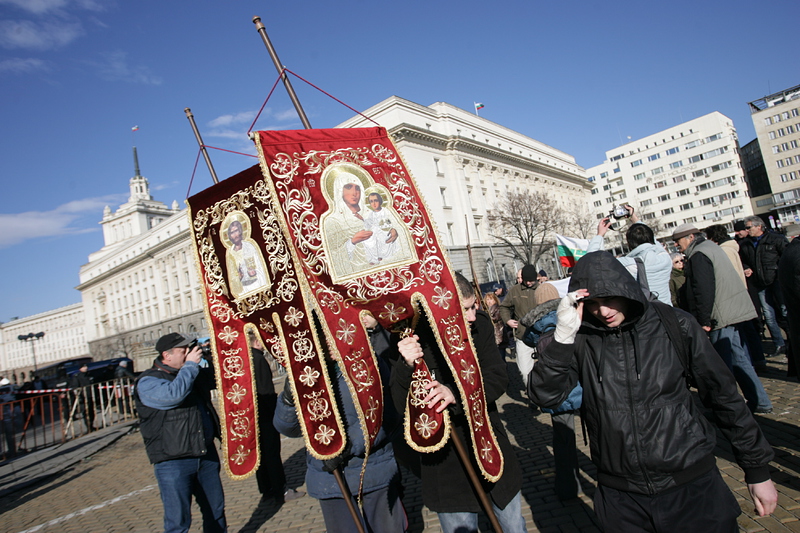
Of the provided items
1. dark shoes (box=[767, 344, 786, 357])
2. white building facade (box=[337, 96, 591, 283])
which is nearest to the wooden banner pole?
dark shoes (box=[767, 344, 786, 357])

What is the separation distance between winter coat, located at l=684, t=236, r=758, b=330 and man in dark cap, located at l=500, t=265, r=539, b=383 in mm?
2153

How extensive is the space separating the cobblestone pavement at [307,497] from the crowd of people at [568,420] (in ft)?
1.73

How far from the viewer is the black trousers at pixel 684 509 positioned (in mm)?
2346

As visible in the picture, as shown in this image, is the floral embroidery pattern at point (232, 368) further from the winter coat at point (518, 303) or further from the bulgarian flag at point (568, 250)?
the bulgarian flag at point (568, 250)

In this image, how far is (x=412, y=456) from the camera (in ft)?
13.2

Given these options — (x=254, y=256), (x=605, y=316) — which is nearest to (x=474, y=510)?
(x=605, y=316)

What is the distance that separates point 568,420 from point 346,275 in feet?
9.02

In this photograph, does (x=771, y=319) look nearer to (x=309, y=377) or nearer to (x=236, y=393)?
(x=309, y=377)

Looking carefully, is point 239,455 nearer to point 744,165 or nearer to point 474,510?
point 474,510

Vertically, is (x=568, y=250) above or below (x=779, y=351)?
above

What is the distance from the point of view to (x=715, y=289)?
223 inches

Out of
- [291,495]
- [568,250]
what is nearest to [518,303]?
[568,250]

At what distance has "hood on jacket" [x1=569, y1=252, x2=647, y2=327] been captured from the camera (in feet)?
7.94

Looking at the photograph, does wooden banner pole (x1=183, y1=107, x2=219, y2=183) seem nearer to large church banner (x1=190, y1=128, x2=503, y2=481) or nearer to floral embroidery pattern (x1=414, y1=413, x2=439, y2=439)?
large church banner (x1=190, y1=128, x2=503, y2=481)
